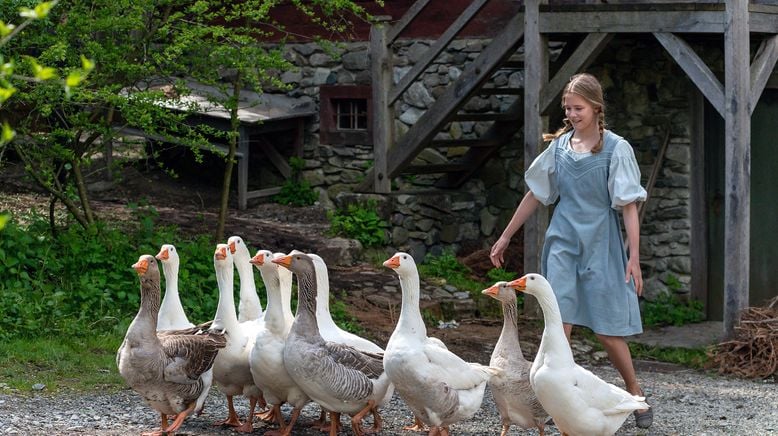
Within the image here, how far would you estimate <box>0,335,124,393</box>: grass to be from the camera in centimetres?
826

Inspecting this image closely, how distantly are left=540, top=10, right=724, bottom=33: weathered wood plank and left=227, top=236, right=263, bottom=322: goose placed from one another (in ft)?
→ 15.7

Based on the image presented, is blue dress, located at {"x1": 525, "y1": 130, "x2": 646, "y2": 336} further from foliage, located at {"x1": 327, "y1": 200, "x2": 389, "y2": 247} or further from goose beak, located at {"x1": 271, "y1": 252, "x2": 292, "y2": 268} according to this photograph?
foliage, located at {"x1": 327, "y1": 200, "x2": 389, "y2": 247}

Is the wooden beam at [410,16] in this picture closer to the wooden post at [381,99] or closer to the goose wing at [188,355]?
the wooden post at [381,99]

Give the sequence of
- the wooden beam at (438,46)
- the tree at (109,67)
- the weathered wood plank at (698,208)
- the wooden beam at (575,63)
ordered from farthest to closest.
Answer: the weathered wood plank at (698,208) < the wooden beam at (438,46) < the wooden beam at (575,63) < the tree at (109,67)

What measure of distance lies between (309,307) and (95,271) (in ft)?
13.9

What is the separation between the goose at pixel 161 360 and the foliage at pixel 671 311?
631 centimetres

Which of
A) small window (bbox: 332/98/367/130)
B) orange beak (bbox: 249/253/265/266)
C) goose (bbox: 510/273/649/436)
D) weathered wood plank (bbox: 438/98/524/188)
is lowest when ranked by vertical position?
goose (bbox: 510/273/649/436)

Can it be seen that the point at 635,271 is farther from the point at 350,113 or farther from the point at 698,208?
the point at 350,113

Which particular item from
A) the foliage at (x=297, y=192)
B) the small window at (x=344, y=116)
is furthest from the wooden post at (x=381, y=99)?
the foliage at (x=297, y=192)

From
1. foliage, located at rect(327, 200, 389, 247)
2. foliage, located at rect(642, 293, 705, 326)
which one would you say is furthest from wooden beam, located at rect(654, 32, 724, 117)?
foliage, located at rect(327, 200, 389, 247)

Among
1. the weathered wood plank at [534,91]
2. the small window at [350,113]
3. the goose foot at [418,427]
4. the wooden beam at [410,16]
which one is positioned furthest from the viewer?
the small window at [350,113]

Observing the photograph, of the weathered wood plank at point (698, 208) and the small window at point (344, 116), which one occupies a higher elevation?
the small window at point (344, 116)

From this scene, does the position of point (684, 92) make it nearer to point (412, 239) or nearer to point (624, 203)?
point (412, 239)

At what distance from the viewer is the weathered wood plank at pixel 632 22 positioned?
33.6 ft
